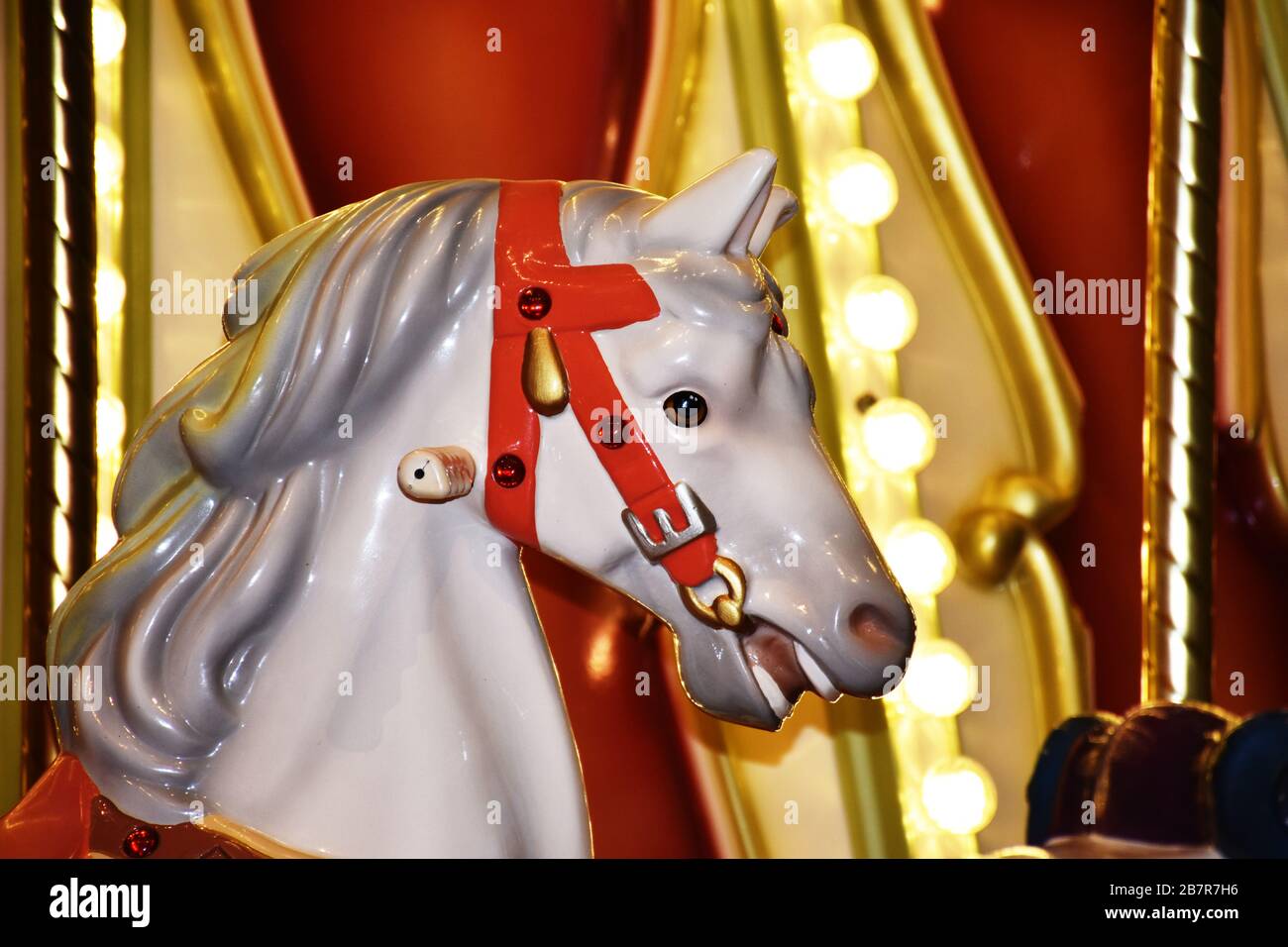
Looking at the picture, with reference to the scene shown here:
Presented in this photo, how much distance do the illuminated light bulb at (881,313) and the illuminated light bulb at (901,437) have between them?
0.09m

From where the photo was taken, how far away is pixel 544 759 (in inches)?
37.0

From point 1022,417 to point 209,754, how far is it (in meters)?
1.36

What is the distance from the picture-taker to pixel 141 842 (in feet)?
2.91

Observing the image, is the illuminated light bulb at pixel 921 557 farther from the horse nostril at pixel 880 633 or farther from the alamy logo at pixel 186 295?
the alamy logo at pixel 186 295

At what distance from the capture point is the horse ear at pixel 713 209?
96 cm

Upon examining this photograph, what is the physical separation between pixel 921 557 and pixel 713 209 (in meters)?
0.94

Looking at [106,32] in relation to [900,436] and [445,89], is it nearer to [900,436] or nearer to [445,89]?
[445,89]

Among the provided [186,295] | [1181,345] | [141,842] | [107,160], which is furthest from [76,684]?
[1181,345]

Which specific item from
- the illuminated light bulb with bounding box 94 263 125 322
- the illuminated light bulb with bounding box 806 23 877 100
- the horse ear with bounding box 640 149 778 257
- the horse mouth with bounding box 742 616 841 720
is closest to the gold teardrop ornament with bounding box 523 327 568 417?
the horse ear with bounding box 640 149 778 257

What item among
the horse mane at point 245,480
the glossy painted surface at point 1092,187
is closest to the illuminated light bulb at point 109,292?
the horse mane at point 245,480

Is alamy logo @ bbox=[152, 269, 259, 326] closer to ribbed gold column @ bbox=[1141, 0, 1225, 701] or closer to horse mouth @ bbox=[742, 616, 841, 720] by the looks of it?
horse mouth @ bbox=[742, 616, 841, 720]

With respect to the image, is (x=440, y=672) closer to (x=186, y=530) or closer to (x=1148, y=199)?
(x=186, y=530)
